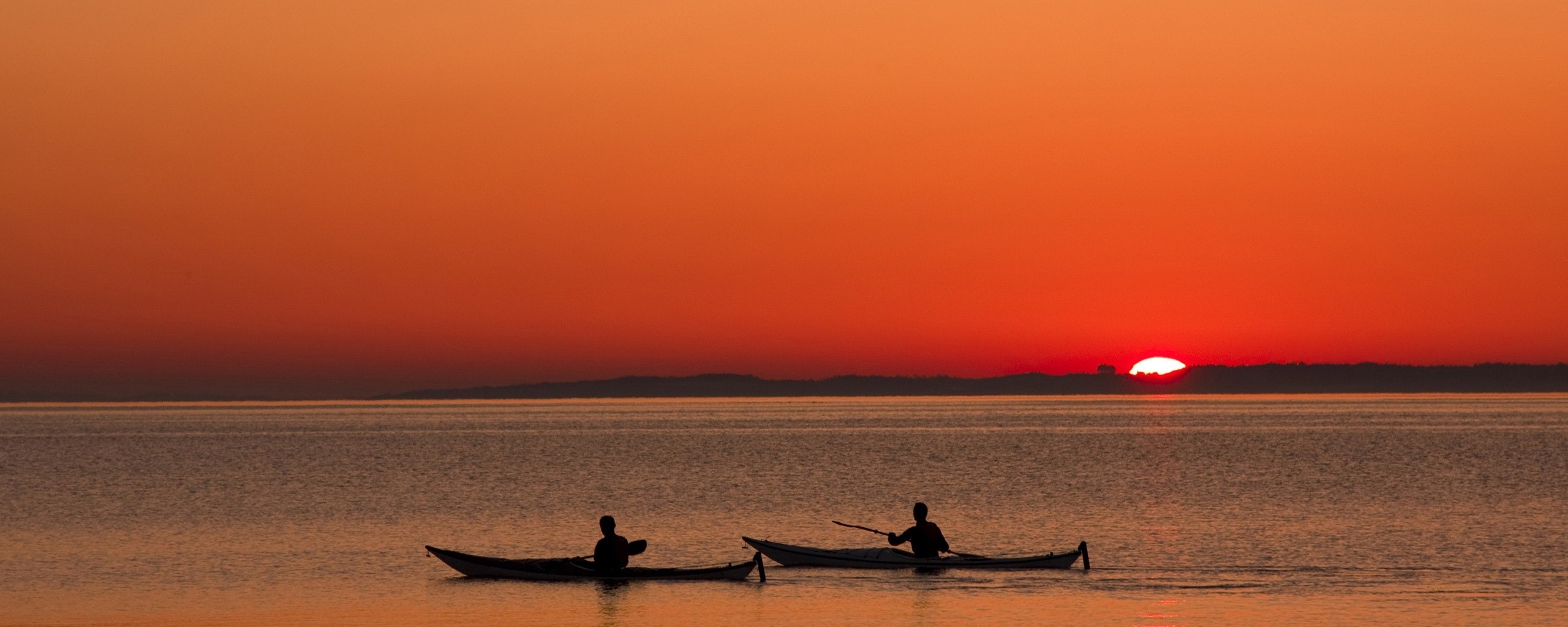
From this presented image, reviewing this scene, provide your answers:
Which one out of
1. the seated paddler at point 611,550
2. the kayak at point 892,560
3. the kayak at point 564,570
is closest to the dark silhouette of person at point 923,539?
the kayak at point 892,560

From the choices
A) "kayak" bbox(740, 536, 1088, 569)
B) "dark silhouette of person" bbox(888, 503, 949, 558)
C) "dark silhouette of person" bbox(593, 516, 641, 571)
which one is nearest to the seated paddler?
"dark silhouette of person" bbox(593, 516, 641, 571)

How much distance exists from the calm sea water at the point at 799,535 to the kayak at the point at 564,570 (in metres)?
0.31

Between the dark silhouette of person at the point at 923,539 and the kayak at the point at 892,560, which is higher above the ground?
the dark silhouette of person at the point at 923,539

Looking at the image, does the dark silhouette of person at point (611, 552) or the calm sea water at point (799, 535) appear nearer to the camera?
the calm sea water at point (799, 535)

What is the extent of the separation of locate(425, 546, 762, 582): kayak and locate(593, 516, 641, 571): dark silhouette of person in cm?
→ 15

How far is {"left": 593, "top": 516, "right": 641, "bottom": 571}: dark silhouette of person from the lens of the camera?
40.3 m

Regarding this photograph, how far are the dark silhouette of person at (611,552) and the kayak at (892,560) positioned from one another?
425 centimetres

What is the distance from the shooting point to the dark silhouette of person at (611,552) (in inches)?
1587

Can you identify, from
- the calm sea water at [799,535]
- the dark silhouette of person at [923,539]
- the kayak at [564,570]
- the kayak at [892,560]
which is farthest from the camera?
the dark silhouette of person at [923,539]

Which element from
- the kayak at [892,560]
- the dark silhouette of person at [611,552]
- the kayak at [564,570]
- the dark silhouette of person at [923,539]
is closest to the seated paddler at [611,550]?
the dark silhouette of person at [611,552]

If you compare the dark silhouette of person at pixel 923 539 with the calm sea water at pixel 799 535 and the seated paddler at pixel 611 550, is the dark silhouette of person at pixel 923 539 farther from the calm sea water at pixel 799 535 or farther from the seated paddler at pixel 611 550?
the seated paddler at pixel 611 550

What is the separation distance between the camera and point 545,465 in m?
114

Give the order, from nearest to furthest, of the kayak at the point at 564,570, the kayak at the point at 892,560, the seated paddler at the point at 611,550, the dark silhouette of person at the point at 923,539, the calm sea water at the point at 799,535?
the calm sea water at the point at 799,535 → the kayak at the point at 564,570 → the seated paddler at the point at 611,550 → the kayak at the point at 892,560 → the dark silhouette of person at the point at 923,539

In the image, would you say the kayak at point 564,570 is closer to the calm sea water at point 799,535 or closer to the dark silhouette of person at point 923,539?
the calm sea water at point 799,535
